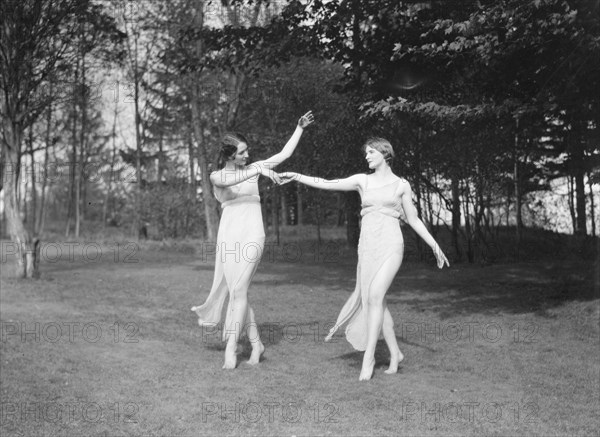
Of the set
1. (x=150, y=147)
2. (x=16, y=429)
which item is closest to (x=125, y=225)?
(x=150, y=147)

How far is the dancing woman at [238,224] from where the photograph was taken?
28.2 ft

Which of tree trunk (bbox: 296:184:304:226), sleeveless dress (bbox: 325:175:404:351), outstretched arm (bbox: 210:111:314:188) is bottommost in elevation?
sleeveless dress (bbox: 325:175:404:351)

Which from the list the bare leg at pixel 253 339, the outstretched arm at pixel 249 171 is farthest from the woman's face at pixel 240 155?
the bare leg at pixel 253 339

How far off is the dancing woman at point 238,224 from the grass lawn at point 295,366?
0.74m

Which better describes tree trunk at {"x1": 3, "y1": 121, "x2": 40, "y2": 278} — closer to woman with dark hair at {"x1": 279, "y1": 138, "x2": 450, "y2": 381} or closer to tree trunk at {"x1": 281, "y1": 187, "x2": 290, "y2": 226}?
woman with dark hair at {"x1": 279, "y1": 138, "x2": 450, "y2": 381}

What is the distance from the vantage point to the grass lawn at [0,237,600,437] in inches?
278

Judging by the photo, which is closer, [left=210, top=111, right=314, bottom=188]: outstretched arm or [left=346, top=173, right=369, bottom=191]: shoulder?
[left=210, top=111, right=314, bottom=188]: outstretched arm

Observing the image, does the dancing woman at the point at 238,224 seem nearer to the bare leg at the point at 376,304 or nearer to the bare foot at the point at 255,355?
the bare foot at the point at 255,355

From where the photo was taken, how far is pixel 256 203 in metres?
8.91

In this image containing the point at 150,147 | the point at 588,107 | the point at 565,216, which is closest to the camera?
the point at 588,107

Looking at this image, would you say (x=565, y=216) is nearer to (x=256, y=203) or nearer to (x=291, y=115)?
(x=291, y=115)

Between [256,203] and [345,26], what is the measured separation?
303 inches

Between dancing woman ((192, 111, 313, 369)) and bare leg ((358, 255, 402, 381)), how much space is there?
4.76 ft

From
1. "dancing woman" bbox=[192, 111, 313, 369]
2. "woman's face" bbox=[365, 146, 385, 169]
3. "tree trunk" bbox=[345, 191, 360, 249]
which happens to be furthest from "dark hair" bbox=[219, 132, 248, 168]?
"tree trunk" bbox=[345, 191, 360, 249]
